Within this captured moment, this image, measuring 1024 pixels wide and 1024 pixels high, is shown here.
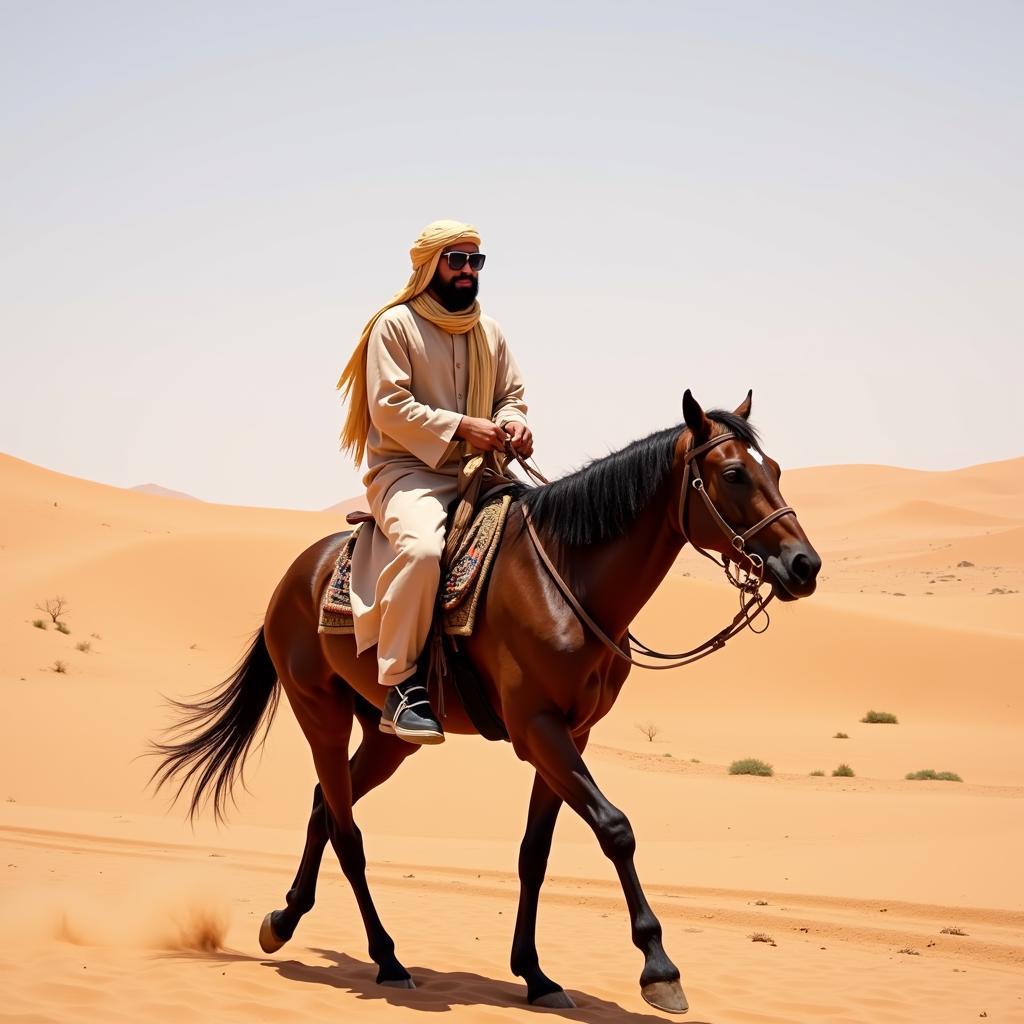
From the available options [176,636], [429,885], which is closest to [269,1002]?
[429,885]

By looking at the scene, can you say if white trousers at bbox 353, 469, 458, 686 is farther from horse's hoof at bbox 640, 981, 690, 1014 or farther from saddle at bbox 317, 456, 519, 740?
horse's hoof at bbox 640, 981, 690, 1014

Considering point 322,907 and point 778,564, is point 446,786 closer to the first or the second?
point 322,907

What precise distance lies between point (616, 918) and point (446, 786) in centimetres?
757

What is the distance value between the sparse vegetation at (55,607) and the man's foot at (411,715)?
67.3 ft

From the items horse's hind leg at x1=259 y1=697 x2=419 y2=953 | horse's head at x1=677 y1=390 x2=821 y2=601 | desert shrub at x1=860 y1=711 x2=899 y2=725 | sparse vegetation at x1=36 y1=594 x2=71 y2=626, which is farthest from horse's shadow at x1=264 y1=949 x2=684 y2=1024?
desert shrub at x1=860 y1=711 x2=899 y2=725

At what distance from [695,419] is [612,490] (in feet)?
2.01

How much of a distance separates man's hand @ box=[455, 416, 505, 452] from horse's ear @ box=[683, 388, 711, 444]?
1.19 m

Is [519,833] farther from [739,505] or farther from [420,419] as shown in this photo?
[739,505]

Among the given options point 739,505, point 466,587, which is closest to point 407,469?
point 466,587

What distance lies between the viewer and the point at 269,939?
291 inches

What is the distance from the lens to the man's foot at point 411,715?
609 centimetres

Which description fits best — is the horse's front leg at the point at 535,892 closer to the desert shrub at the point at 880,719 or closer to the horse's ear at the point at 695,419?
the horse's ear at the point at 695,419

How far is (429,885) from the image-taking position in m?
10.8

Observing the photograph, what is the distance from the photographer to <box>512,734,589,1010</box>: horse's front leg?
647 cm
